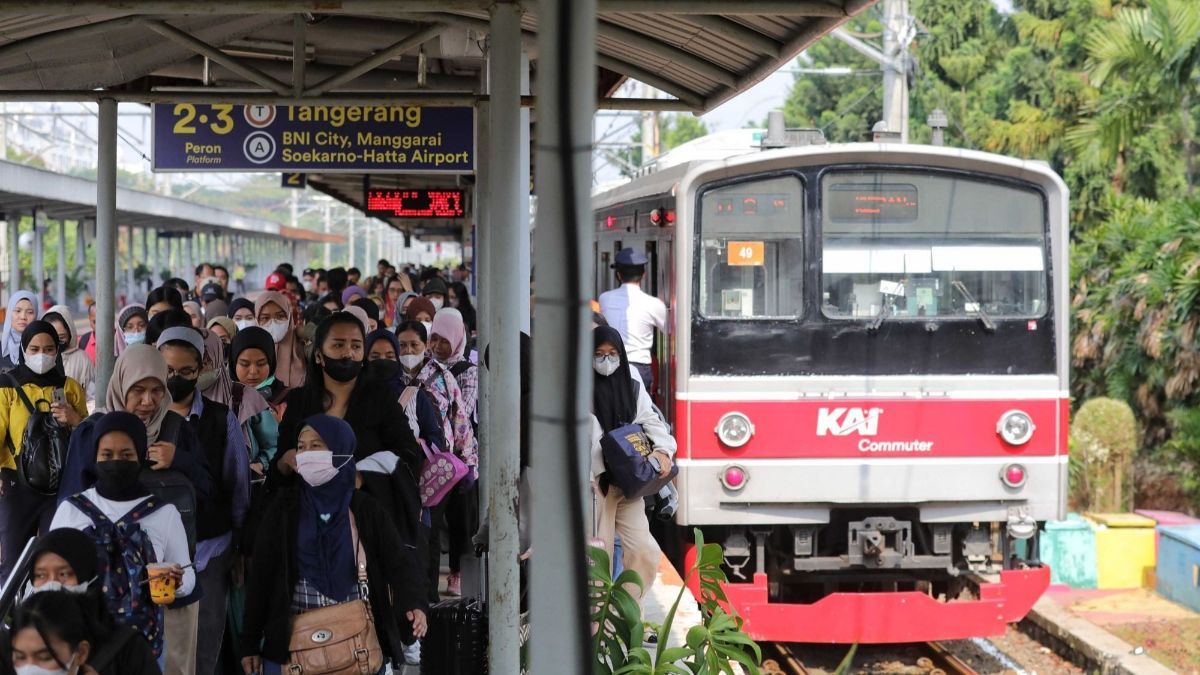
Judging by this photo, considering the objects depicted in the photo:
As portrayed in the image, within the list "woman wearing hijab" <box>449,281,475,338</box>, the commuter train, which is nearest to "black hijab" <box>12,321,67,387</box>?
the commuter train

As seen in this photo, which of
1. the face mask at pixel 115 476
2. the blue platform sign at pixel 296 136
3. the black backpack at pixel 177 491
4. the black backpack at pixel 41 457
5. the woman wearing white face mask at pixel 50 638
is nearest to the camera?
the woman wearing white face mask at pixel 50 638

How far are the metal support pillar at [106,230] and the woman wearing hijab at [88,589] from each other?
14.2ft

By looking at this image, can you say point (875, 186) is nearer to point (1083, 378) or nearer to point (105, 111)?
point (105, 111)

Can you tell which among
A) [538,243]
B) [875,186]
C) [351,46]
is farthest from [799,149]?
[538,243]

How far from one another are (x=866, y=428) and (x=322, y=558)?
5252 mm

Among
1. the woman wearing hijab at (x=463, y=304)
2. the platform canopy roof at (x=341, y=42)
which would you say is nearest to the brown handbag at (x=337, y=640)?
the platform canopy roof at (x=341, y=42)

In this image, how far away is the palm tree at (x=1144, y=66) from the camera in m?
17.9

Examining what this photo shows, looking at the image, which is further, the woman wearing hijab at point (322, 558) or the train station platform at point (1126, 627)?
the train station platform at point (1126, 627)

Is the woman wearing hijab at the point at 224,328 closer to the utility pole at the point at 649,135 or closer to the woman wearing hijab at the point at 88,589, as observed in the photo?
the woman wearing hijab at the point at 88,589

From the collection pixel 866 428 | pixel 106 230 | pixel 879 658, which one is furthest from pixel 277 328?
pixel 879 658

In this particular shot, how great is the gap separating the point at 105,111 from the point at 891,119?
9395mm

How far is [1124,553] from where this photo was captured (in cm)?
1359

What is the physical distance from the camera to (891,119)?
15750 millimetres

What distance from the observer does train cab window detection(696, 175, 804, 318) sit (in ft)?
30.7
